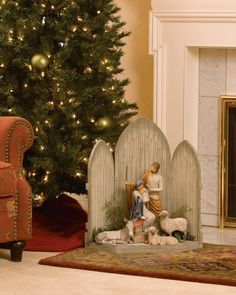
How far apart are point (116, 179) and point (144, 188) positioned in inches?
7.4

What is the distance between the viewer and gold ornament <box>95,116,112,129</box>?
5135 mm

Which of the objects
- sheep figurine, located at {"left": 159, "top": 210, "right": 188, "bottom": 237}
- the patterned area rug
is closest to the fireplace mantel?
sheep figurine, located at {"left": 159, "top": 210, "right": 188, "bottom": 237}

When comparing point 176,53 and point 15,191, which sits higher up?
point 176,53

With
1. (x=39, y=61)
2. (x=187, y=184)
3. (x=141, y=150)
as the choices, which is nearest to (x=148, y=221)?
(x=187, y=184)

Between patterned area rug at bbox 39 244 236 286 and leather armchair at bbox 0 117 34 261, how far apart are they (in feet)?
0.57

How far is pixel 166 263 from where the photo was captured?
4387 mm

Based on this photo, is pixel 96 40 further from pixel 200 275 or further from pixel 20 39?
pixel 200 275

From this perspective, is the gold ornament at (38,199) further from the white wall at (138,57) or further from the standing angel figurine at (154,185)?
the white wall at (138,57)

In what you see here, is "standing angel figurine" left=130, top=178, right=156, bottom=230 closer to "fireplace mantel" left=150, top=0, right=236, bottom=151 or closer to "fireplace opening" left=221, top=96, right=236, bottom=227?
"fireplace mantel" left=150, top=0, right=236, bottom=151

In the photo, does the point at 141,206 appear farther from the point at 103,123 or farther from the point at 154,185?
the point at 103,123

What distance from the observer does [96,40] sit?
16.6 ft

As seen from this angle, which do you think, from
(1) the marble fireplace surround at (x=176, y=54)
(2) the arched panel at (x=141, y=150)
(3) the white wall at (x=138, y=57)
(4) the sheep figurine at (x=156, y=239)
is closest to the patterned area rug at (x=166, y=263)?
(4) the sheep figurine at (x=156, y=239)

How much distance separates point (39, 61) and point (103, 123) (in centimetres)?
50

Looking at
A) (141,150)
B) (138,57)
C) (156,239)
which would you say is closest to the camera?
(156,239)
